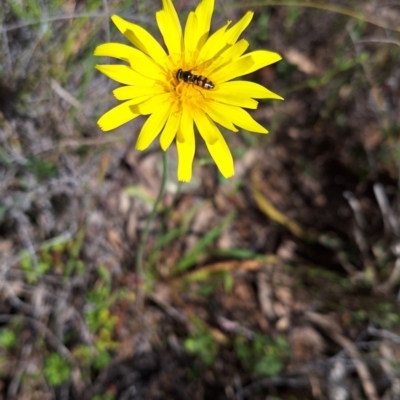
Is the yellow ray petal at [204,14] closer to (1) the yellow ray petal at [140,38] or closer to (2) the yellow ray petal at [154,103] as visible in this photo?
(1) the yellow ray petal at [140,38]

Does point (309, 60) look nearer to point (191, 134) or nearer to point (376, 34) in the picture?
point (376, 34)

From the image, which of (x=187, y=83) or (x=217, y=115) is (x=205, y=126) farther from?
(x=187, y=83)

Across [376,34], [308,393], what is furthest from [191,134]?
[376,34]

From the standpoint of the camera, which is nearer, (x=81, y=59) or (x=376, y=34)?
(x=81, y=59)

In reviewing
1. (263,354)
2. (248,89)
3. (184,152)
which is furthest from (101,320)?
(248,89)

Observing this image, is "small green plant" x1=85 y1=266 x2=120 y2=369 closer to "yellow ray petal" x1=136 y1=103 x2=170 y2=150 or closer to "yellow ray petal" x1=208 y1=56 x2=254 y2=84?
"yellow ray petal" x1=136 y1=103 x2=170 y2=150

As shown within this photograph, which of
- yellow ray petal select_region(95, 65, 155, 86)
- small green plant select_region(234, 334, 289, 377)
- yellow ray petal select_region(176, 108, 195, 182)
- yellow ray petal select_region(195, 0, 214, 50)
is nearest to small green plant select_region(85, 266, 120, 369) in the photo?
small green plant select_region(234, 334, 289, 377)
